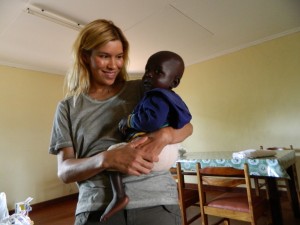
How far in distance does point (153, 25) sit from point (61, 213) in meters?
3.03

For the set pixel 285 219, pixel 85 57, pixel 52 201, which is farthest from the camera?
pixel 52 201

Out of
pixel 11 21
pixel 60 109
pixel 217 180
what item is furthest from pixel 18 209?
pixel 60 109

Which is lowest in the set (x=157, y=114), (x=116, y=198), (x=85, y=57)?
(x=116, y=198)

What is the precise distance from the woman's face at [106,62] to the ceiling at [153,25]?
5.90ft

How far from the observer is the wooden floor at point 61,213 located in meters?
2.53

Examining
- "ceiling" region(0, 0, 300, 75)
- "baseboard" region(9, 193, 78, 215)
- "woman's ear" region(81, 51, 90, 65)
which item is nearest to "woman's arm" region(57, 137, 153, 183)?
"woman's ear" region(81, 51, 90, 65)

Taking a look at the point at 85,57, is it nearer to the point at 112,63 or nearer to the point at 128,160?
the point at 112,63

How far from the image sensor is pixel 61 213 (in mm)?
3346

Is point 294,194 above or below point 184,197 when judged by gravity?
below

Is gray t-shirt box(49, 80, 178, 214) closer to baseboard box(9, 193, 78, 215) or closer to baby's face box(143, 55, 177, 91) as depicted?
baby's face box(143, 55, 177, 91)

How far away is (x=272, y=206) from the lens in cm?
199

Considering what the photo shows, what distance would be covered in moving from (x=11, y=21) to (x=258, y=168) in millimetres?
3075

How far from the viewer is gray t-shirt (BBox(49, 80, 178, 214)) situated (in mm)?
676

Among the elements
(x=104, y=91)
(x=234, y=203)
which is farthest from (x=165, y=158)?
(x=234, y=203)
